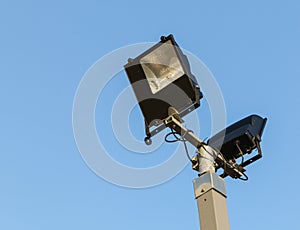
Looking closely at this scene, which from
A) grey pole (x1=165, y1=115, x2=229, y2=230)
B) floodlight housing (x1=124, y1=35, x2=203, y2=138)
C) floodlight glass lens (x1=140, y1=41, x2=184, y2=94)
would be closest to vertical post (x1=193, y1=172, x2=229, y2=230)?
grey pole (x1=165, y1=115, x2=229, y2=230)

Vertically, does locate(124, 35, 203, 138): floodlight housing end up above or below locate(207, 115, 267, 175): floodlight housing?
above

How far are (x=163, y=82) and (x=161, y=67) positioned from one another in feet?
0.37

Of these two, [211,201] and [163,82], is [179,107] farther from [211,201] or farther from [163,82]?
[211,201]

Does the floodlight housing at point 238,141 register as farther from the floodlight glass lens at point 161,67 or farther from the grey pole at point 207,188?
the floodlight glass lens at point 161,67

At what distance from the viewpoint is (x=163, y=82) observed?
17.1ft

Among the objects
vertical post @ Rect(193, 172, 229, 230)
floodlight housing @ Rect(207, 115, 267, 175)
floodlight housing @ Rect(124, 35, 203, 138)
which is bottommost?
vertical post @ Rect(193, 172, 229, 230)

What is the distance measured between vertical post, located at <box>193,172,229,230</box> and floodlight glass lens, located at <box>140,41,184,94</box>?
0.75 metres

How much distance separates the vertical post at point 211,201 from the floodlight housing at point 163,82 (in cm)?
57

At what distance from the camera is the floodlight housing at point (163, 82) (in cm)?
514

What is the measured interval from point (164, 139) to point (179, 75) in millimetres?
512

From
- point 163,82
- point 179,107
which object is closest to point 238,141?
point 179,107

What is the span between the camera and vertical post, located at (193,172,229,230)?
4.61 meters

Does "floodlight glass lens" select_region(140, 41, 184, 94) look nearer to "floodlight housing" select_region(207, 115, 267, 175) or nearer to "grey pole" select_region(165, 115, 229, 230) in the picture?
"grey pole" select_region(165, 115, 229, 230)

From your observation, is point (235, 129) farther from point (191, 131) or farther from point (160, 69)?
point (160, 69)
